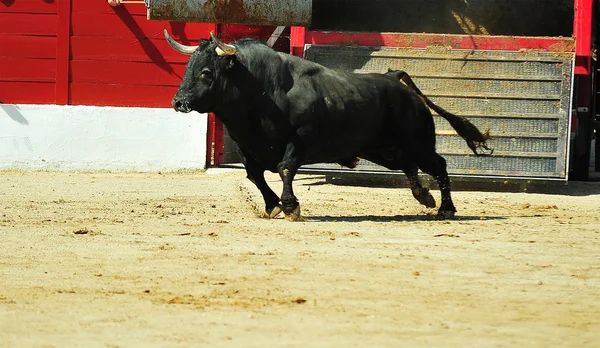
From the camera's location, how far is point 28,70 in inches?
688

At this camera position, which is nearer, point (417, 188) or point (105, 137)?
point (417, 188)

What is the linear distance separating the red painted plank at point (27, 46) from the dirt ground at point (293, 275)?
15.2 ft

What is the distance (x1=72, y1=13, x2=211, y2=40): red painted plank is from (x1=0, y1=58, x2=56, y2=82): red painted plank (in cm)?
65

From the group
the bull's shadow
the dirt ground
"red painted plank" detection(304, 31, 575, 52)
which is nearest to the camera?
the dirt ground

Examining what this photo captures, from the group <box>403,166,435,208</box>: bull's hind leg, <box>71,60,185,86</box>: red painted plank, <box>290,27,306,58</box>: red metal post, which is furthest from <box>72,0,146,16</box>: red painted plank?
<box>403,166,435,208</box>: bull's hind leg

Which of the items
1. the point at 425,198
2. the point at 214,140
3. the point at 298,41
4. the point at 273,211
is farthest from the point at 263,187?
the point at 214,140

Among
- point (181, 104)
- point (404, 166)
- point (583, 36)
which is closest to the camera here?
point (181, 104)

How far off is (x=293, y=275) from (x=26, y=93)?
34.6 ft

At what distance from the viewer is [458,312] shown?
6.75 metres

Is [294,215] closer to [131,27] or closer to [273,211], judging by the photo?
[273,211]

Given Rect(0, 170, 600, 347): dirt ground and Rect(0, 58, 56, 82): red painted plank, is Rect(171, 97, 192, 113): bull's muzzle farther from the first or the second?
Rect(0, 58, 56, 82): red painted plank

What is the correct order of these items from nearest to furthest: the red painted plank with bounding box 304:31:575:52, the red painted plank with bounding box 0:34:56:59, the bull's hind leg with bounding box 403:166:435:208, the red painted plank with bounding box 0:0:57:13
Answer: the bull's hind leg with bounding box 403:166:435:208, the red painted plank with bounding box 304:31:575:52, the red painted plank with bounding box 0:0:57:13, the red painted plank with bounding box 0:34:56:59

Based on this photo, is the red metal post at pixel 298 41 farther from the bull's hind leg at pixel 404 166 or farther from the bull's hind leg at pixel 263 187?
the bull's hind leg at pixel 263 187

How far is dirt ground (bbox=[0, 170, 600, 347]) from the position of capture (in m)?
6.15
